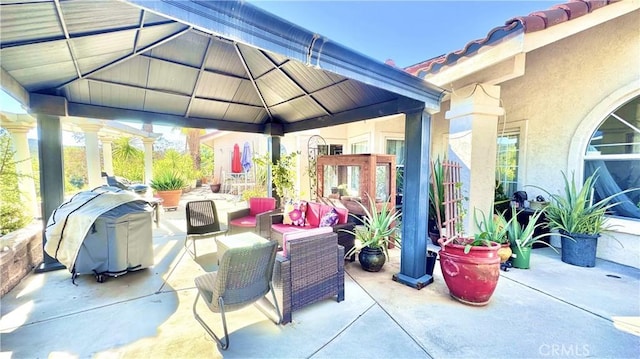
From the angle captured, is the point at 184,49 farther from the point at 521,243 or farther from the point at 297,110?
the point at 521,243

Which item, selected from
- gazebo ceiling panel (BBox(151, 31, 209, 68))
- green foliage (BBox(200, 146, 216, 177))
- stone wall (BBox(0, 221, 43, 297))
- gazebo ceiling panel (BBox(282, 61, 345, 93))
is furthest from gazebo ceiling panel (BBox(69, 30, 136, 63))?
green foliage (BBox(200, 146, 216, 177))

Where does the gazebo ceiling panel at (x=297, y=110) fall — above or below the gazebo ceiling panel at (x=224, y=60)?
below

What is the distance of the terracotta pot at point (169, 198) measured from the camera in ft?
28.6

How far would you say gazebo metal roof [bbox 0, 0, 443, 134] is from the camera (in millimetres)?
2033

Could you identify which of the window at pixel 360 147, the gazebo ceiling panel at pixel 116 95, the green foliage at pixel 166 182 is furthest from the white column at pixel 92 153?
the window at pixel 360 147

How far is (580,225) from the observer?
14.0 ft

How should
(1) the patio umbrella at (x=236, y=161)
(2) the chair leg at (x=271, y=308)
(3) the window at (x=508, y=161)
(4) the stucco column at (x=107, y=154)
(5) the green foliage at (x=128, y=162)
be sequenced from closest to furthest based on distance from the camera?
(2) the chair leg at (x=271, y=308)
(3) the window at (x=508, y=161)
(4) the stucco column at (x=107, y=154)
(5) the green foliage at (x=128, y=162)
(1) the patio umbrella at (x=236, y=161)

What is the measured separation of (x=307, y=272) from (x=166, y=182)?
7.77 m

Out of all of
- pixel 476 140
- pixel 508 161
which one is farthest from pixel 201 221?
pixel 508 161

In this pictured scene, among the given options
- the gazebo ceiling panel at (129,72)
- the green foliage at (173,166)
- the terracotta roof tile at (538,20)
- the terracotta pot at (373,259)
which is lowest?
the terracotta pot at (373,259)

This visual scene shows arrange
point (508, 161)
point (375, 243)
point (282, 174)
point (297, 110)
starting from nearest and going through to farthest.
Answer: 1. point (375, 243)
2. point (297, 110)
3. point (508, 161)
4. point (282, 174)

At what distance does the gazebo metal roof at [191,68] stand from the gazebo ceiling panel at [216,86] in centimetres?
2

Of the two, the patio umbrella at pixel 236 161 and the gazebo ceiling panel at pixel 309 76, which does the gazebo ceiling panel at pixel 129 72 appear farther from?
the patio umbrella at pixel 236 161

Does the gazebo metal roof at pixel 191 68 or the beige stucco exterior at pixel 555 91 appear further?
the beige stucco exterior at pixel 555 91
